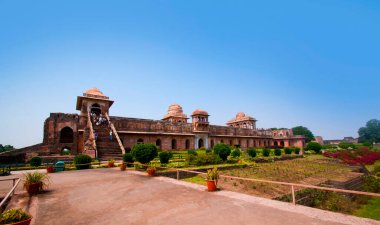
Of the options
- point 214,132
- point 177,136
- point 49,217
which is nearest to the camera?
point 49,217

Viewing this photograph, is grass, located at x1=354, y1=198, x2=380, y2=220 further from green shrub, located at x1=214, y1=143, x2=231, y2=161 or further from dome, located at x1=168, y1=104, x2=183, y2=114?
dome, located at x1=168, y1=104, x2=183, y2=114

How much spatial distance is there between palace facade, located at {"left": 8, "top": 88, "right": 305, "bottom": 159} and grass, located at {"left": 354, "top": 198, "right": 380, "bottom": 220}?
17.3m

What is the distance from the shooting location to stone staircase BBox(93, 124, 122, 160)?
1873cm

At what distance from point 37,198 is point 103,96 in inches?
885

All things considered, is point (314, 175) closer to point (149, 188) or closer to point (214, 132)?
point (149, 188)

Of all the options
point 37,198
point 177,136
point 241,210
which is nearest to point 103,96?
point 177,136

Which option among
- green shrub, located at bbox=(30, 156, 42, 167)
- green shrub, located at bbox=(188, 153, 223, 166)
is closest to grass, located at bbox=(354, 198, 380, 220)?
green shrub, located at bbox=(188, 153, 223, 166)

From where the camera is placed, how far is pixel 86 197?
22.2ft

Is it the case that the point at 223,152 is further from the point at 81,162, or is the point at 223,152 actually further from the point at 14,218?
the point at 14,218

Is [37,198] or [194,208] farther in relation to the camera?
[37,198]

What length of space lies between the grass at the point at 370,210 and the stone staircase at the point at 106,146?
56.7 ft

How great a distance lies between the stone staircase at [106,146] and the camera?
1873 centimetres

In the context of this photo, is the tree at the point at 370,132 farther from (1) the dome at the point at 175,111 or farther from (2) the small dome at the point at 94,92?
(2) the small dome at the point at 94,92

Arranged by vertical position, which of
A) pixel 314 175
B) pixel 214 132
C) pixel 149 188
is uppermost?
pixel 214 132
